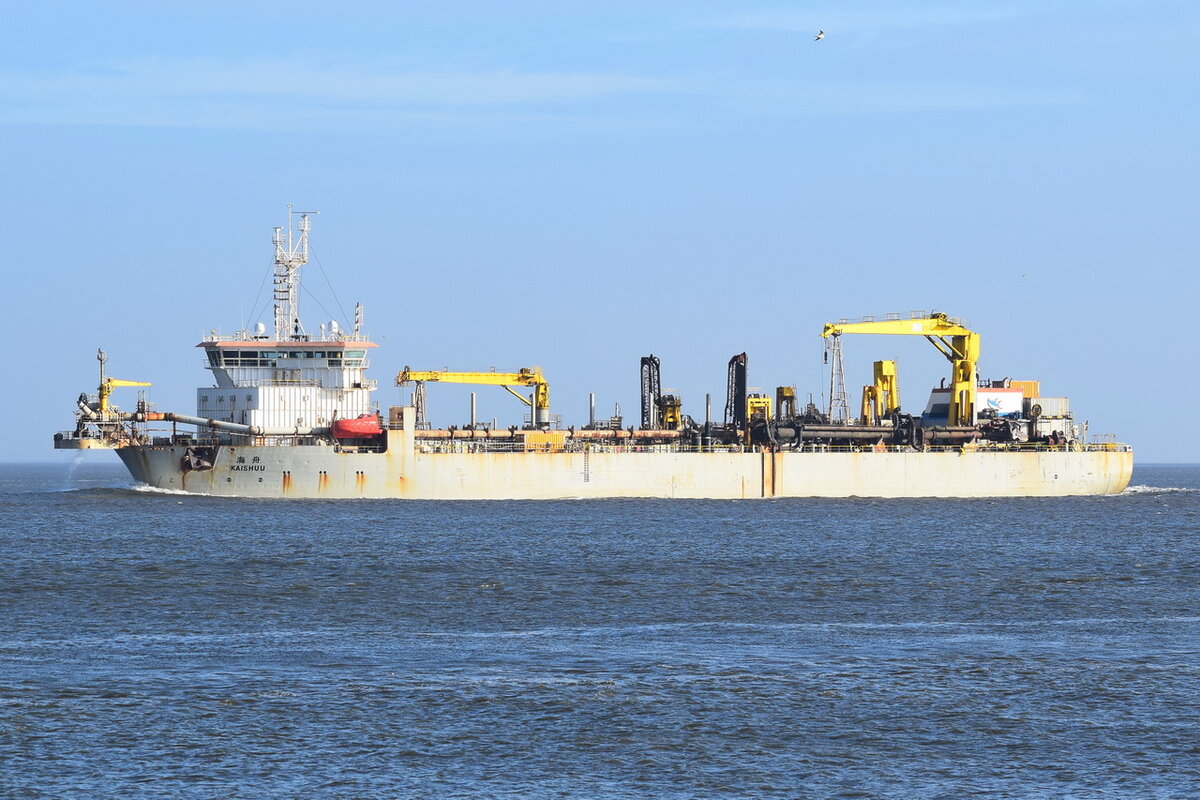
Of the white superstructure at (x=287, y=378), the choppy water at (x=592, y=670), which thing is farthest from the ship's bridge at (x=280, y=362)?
the choppy water at (x=592, y=670)

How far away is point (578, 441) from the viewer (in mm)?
75438

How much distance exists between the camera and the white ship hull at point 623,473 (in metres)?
66.2

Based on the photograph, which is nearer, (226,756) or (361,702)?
(226,756)

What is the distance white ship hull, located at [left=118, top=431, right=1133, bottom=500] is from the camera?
66250 millimetres

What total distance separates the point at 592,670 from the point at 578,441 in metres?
50.7

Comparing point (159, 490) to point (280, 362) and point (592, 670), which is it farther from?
point (592, 670)

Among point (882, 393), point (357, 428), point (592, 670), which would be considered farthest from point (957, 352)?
point (592, 670)

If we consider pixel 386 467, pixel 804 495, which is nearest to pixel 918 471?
pixel 804 495

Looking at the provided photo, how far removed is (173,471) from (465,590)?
117ft

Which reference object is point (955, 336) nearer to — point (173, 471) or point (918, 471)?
point (918, 471)

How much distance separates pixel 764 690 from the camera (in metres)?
23.2

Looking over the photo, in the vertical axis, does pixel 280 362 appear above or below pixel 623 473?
above

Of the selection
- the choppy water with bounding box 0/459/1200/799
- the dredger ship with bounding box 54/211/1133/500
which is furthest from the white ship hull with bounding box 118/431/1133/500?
the choppy water with bounding box 0/459/1200/799

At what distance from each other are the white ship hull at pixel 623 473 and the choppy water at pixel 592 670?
17.3 metres
